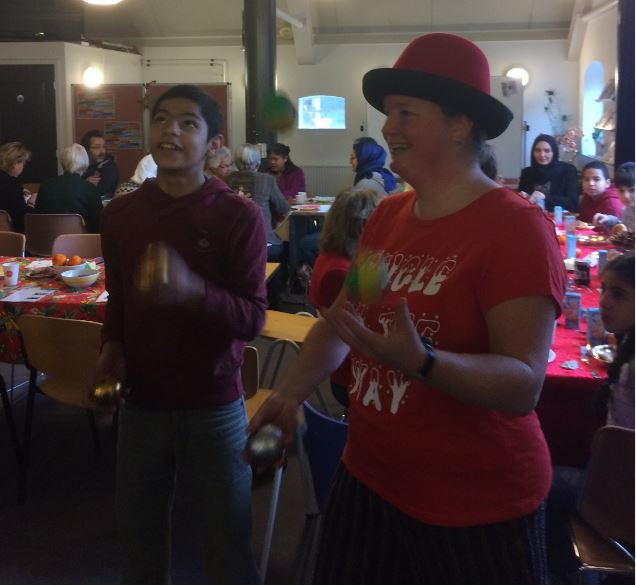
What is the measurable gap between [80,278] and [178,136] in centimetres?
161

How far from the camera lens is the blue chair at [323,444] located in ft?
5.73

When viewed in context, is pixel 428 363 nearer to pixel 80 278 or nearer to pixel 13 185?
pixel 80 278

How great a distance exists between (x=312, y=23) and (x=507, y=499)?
9164 mm

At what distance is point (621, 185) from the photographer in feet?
15.8

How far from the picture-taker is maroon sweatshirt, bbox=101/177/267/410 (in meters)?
1.52

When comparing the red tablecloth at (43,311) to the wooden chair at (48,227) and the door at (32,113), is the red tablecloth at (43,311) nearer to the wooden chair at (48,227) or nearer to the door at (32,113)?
the wooden chair at (48,227)

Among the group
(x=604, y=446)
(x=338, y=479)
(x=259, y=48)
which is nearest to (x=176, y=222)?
(x=338, y=479)

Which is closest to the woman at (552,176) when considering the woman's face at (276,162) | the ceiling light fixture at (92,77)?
the woman's face at (276,162)

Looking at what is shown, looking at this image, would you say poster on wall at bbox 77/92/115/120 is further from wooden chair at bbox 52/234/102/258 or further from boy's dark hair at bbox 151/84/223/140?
boy's dark hair at bbox 151/84/223/140

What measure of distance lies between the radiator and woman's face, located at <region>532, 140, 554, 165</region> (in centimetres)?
406

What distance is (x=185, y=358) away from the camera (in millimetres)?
1541

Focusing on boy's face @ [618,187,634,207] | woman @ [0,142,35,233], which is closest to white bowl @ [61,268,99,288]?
woman @ [0,142,35,233]

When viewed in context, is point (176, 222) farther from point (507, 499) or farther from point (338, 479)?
point (507, 499)

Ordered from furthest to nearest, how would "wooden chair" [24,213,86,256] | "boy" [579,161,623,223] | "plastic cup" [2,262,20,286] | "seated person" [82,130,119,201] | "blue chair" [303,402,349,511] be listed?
"seated person" [82,130,119,201], "boy" [579,161,623,223], "wooden chair" [24,213,86,256], "plastic cup" [2,262,20,286], "blue chair" [303,402,349,511]
